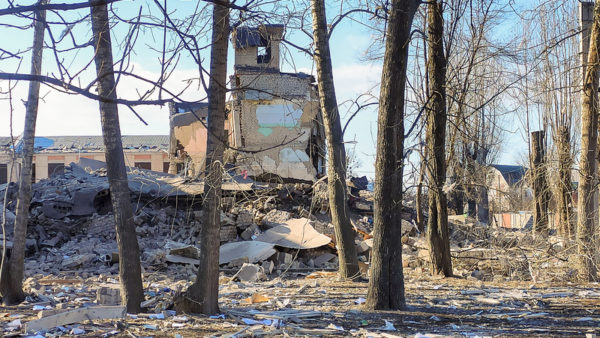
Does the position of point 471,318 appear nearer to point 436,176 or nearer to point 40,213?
point 436,176

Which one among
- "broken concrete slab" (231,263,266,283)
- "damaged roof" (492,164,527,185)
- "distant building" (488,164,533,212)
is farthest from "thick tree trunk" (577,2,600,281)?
"damaged roof" (492,164,527,185)

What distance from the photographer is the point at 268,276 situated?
12.6 metres

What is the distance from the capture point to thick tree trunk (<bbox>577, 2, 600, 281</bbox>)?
1054 centimetres

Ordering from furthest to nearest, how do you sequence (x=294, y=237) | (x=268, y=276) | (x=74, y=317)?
(x=294, y=237)
(x=268, y=276)
(x=74, y=317)

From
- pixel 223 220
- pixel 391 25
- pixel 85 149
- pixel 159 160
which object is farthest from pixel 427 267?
pixel 85 149

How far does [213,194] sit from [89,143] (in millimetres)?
44651

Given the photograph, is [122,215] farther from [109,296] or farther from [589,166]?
[589,166]

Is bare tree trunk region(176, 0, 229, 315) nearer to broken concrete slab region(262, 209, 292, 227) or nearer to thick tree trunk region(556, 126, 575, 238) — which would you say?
thick tree trunk region(556, 126, 575, 238)

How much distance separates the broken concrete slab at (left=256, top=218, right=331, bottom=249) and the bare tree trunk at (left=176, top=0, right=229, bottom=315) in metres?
6.93

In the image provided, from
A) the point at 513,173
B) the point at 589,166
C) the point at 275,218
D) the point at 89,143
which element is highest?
the point at 89,143

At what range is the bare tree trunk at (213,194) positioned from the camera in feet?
22.4

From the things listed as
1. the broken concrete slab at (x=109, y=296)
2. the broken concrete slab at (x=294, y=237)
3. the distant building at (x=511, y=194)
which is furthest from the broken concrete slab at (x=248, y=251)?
the broken concrete slab at (x=109, y=296)

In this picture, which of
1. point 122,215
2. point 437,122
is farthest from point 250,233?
point 122,215

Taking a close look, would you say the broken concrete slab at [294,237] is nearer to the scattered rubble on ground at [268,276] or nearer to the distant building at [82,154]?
the scattered rubble on ground at [268,276]
